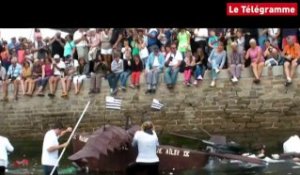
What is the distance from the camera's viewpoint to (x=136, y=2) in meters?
8.25

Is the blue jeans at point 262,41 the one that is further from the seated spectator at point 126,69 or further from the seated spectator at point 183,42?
the seated spectator at point 126,69

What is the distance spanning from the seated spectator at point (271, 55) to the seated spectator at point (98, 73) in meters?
4.72

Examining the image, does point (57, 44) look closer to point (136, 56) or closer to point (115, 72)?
point (115, 72)

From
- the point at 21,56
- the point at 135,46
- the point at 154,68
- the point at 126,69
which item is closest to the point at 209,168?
the point at 154,68

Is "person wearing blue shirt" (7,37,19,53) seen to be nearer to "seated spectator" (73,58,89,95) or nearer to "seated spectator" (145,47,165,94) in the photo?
"seated spectator" (73,58,89,95)

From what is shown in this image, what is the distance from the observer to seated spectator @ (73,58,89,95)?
22203 mm

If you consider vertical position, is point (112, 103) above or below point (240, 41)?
below

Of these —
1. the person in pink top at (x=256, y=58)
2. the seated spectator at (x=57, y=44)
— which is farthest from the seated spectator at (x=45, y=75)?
the person in pink top at (x=256, y=58)

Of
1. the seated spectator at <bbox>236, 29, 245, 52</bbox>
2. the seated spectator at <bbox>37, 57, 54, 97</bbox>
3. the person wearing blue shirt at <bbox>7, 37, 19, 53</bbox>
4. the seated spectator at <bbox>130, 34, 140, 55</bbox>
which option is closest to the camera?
the seated spectator at <bbox>236, 29, 245, 52</bbox>

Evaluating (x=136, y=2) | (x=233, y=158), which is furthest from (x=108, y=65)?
(x=136, y=2)

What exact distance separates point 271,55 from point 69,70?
6.18 m

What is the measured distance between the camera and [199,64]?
20.6 m

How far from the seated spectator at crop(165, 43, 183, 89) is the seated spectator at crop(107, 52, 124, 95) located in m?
1.39

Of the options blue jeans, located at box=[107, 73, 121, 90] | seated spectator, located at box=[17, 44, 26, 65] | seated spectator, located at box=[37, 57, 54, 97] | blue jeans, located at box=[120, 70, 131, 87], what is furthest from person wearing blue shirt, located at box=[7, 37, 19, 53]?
blue jeans, located at box=[120, 70, 131, 87]
